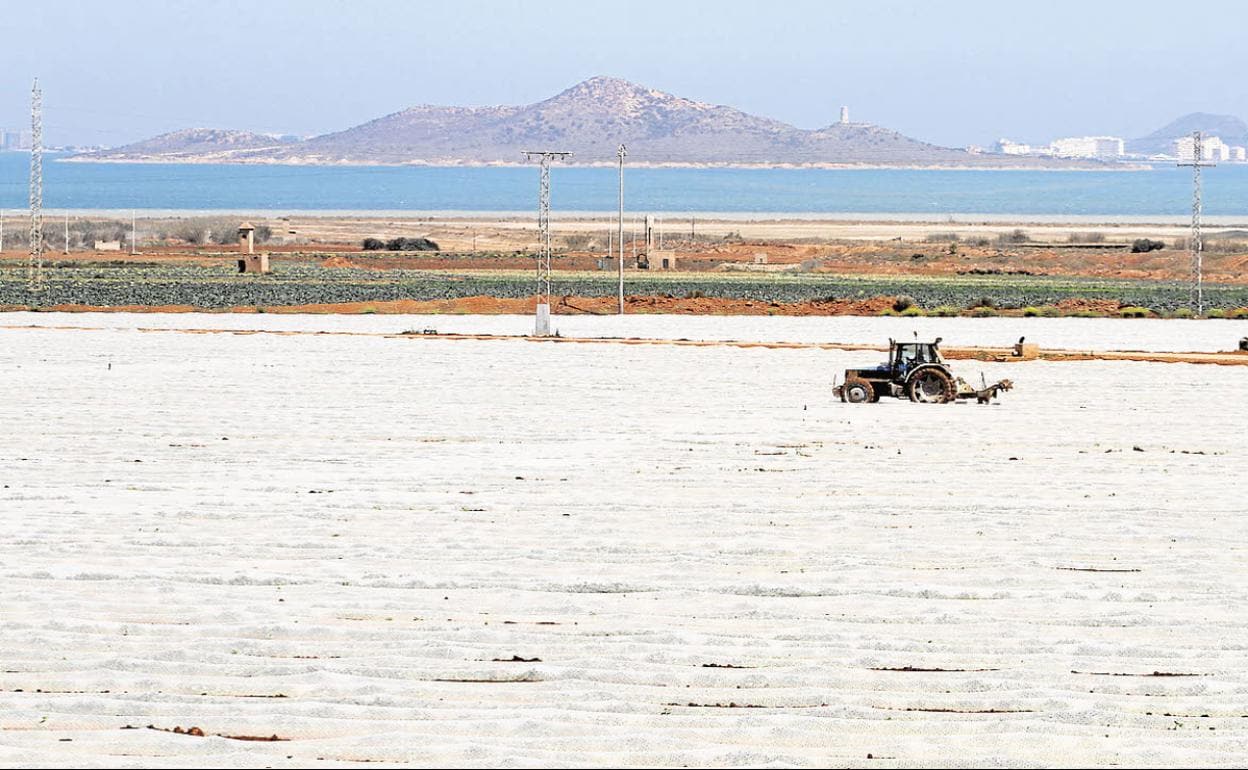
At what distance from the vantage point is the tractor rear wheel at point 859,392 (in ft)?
93.3

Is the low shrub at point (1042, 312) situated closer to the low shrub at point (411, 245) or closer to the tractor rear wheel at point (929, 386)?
the tractor rear wheel at point (929, 386)

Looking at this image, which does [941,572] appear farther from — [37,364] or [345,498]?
[37,364]

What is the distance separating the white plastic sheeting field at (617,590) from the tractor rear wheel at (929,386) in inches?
126

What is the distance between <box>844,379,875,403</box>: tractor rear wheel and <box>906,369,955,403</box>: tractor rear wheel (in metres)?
0.63

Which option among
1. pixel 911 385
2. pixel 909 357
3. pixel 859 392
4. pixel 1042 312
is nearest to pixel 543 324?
pixel 909 357

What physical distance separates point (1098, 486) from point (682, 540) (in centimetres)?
583

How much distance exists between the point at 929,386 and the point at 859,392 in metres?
1.11

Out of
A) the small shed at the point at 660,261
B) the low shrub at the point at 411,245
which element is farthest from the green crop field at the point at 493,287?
the low shrub at the point at 411,245

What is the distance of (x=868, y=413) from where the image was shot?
88.1 feet

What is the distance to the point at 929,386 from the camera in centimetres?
2862

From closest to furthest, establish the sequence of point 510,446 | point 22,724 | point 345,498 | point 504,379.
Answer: point 22,724
point 345,498
point 510,446
point 504,379

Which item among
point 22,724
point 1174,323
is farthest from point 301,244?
point 22,724

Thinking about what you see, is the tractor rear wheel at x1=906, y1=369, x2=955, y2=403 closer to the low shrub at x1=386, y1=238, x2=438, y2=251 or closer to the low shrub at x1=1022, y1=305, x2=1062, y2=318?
the low shrub at x1=1022, y1=305, x2=1062, y2=318

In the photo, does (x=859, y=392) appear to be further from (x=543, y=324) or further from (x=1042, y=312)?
(x=1042, y=312)
